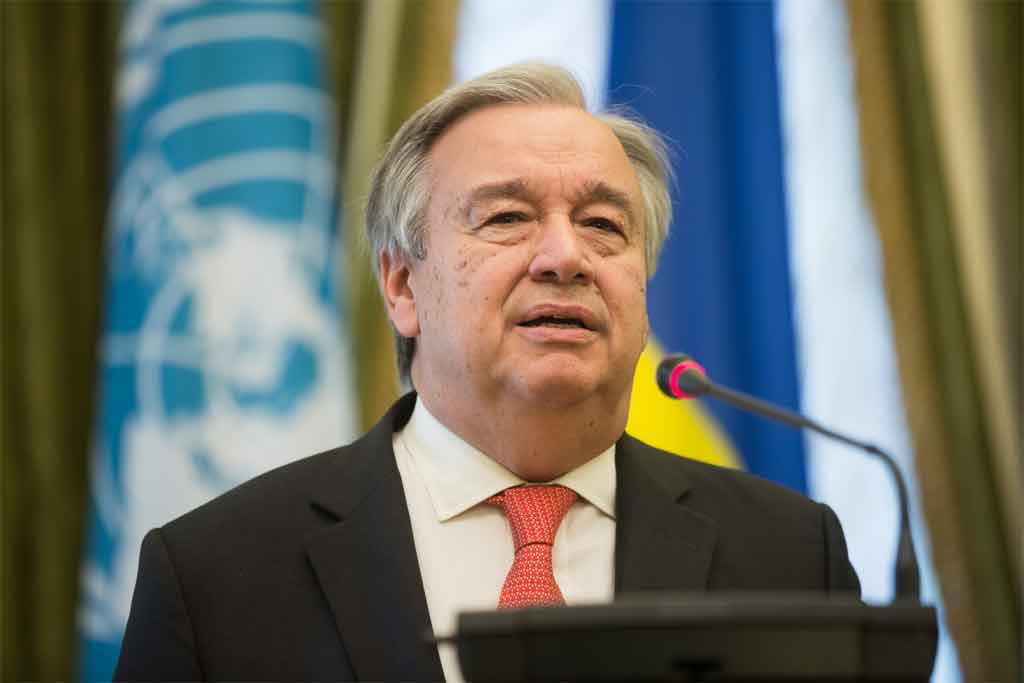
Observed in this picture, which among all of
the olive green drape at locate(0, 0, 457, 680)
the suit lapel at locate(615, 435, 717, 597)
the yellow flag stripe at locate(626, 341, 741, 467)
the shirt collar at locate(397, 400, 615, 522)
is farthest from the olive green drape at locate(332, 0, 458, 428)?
the suit lapel at locate(615, 435, 717, 597)

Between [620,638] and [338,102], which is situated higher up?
[338,102]

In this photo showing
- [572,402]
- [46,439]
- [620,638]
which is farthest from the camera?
[46,439]

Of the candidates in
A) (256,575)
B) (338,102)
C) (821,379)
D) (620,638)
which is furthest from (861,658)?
(338,102)

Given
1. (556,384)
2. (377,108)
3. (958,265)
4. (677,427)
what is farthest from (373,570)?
(958,265)

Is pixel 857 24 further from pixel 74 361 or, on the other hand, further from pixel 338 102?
pixel 74 361

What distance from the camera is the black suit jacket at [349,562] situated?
1.76 metres

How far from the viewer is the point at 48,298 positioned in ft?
10.8

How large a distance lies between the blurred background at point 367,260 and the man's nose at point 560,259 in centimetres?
127

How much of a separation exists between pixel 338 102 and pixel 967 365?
5.92 ft

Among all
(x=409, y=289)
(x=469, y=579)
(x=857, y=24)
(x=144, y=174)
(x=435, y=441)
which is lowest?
(x=469, y=579)

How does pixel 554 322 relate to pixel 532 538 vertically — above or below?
above

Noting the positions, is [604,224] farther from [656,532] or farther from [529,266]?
[656,532]

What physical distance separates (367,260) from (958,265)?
157 cm

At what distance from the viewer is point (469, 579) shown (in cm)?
190
